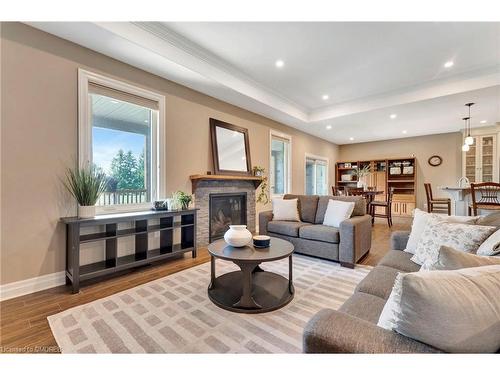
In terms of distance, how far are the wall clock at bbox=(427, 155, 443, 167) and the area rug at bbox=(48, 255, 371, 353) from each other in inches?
273

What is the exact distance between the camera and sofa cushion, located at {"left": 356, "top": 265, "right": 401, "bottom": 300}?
56.4 inches

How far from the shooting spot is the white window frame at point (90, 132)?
2.62m

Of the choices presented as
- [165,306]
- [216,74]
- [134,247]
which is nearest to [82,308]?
[165,306]

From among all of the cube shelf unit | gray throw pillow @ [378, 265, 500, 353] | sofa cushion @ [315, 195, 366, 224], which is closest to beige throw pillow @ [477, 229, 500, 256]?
gray throw pillow @ [378, 265, 500, 353]

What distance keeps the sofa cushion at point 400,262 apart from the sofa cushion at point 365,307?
59cm

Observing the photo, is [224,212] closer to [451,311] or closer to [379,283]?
[379,283]

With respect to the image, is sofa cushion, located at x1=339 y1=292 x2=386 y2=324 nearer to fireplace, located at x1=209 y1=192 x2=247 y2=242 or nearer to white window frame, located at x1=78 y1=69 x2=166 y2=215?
white window frame, located at x1=78 y1=69 x2=166 y2=215

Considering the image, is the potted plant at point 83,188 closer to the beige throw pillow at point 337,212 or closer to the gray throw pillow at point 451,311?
the gray throw pillow at point 451,311

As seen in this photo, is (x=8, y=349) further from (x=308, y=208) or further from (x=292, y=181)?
(x=292, y=181)

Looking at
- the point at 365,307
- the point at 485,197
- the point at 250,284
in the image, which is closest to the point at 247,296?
the point at 250,284

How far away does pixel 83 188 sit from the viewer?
98.9 inches

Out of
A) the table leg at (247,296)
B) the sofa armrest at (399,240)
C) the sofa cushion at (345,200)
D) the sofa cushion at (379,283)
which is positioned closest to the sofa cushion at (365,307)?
the sofa cushion at (379,283)

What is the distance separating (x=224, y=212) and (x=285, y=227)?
1348 mm
